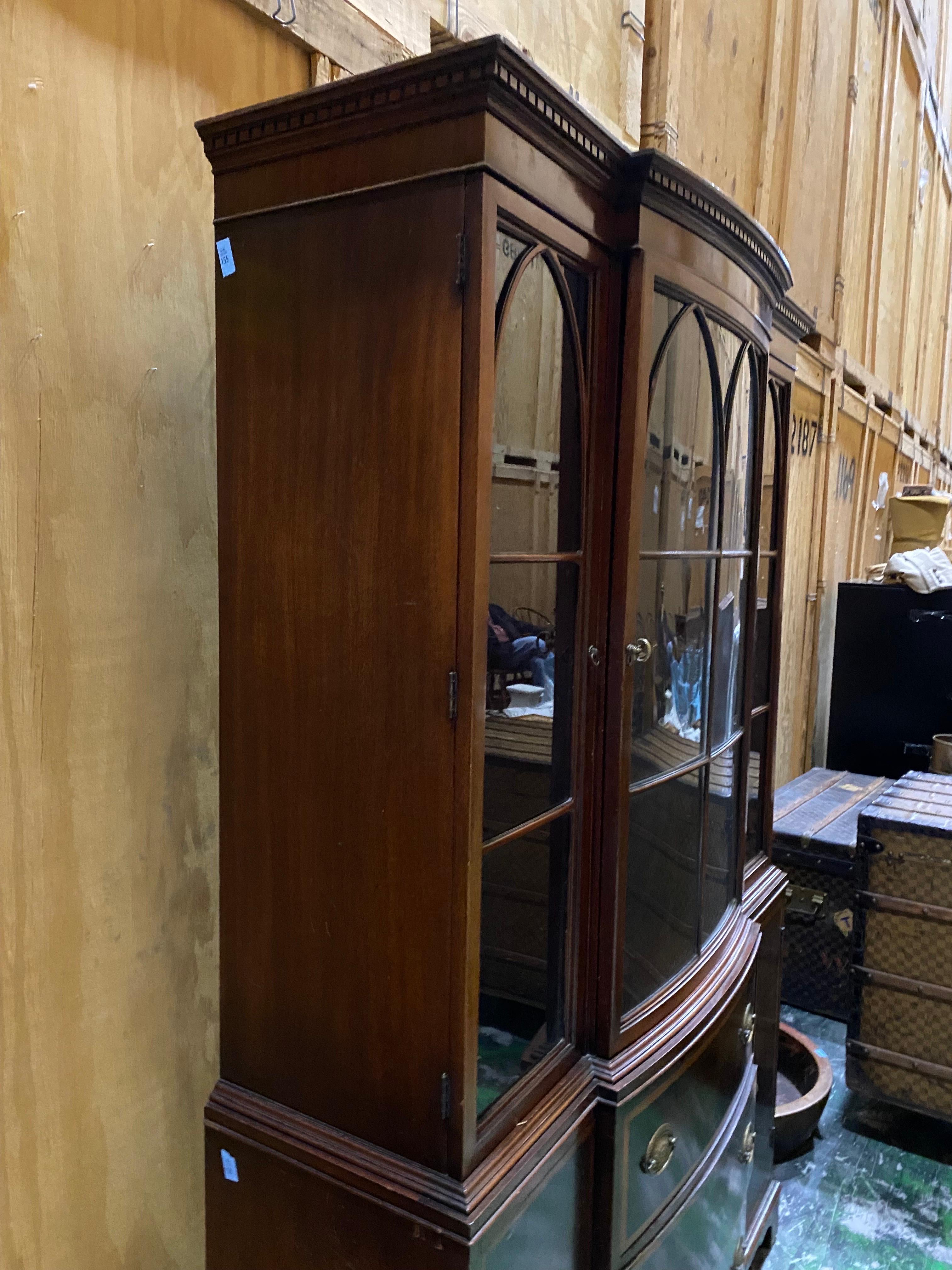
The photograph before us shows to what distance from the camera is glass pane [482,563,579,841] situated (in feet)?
3.25

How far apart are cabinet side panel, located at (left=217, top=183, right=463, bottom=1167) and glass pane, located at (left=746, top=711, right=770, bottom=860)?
36.4 inches

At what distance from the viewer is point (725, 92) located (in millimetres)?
2600

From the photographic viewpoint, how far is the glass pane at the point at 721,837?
1442 millimetres

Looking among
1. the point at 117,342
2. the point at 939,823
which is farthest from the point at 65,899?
the point at 939,823

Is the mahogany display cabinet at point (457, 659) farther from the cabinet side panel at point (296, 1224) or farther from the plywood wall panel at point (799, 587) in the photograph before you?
the plywood wall panel at point (799, 587)

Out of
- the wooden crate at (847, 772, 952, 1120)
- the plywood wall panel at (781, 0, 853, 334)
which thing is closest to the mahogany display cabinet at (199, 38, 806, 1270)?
the wooden crate at (847, 772, 952, 1120)

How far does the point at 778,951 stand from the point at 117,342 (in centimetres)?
161

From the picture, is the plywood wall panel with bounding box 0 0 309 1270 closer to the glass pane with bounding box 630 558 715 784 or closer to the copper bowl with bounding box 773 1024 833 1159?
the glass pane with bounding box 630 558 715 784

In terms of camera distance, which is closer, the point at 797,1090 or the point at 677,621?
the point at 677,621

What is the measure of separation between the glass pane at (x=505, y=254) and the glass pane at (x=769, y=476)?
78 centimetres

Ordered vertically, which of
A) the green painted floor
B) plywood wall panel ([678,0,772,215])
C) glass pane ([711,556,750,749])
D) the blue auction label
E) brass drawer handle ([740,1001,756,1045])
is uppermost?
Answer: plywood wall panel ([678,0,772,215])

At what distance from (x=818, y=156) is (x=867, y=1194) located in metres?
→ 3.36

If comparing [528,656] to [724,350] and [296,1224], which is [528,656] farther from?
[296,1224]

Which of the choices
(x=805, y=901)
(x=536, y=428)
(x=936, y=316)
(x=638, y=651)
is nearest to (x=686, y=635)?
(x=638, y=651)
